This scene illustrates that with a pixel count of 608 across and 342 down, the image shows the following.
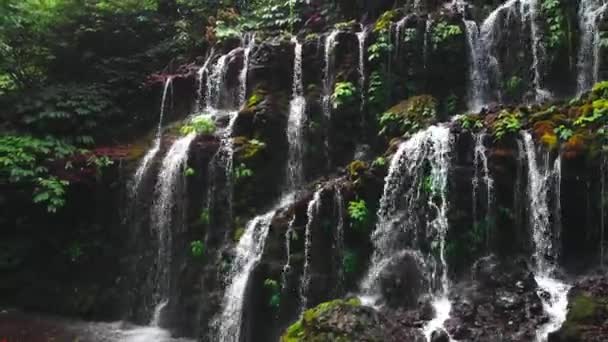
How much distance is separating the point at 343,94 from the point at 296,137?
1442mm

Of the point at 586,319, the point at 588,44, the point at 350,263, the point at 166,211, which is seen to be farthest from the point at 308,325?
the point at 588,44

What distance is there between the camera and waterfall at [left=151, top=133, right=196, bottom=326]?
429 inches

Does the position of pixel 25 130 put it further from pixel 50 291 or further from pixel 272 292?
pixel 272 292

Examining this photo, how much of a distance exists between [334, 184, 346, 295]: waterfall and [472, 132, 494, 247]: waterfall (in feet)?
7.27

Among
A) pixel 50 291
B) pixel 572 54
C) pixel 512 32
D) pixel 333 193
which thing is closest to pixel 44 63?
pixel 50 291

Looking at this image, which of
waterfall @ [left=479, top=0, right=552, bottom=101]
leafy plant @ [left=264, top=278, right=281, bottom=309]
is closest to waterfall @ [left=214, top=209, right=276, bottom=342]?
leafy plant @ [left=264, top=278, right=281, bottom=309]

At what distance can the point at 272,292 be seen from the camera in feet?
29.6

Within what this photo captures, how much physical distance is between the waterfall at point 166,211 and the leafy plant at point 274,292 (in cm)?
274

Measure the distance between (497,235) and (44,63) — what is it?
12854 mm

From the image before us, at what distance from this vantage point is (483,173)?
29.2ft

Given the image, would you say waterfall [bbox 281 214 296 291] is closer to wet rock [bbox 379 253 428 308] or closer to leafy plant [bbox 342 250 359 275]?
leafy plant [bbox 342 250 359 275]

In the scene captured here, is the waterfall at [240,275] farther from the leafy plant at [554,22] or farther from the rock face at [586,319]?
the leafy plant at [554,22]

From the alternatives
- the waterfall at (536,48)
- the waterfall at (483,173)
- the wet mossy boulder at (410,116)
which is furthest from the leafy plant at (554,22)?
the waterfall at (483,173)

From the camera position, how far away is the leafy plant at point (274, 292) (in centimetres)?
895
